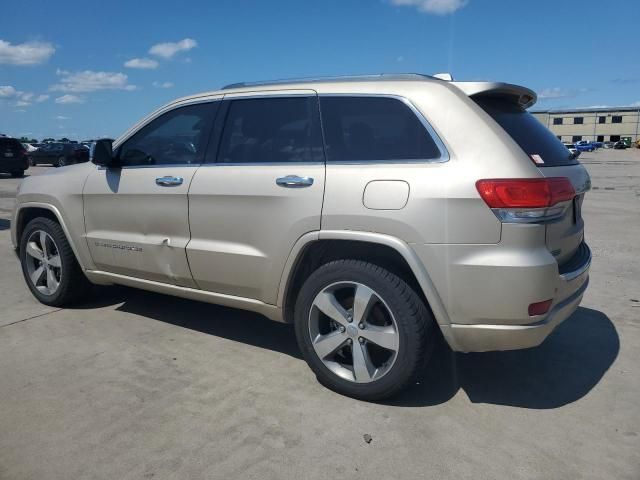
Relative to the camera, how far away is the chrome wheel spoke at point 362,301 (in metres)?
3.02

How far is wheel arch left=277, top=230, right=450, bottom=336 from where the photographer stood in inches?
112

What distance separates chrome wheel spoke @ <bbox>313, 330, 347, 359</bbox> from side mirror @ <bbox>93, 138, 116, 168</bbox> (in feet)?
7.18

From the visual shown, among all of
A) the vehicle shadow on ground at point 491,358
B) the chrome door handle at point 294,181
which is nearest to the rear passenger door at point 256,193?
the chrome door handle at point 294,181

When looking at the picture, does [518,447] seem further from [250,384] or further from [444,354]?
[250,384]

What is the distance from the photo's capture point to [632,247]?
24.5 feet

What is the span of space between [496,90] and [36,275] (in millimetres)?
4150

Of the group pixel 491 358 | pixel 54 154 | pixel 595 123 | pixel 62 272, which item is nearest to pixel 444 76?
pixel 491 358

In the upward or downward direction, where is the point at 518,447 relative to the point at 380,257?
downward

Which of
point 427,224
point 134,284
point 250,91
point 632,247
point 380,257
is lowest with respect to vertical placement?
point 632,247

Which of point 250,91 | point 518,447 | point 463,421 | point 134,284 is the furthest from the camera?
point 134,284

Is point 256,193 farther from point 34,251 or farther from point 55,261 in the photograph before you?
point 34,251

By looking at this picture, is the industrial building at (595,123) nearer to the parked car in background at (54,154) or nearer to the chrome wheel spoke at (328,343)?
the parked car in background at (54,154)

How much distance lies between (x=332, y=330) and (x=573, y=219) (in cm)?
158

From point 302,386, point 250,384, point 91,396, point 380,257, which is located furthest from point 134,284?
point 380,257
